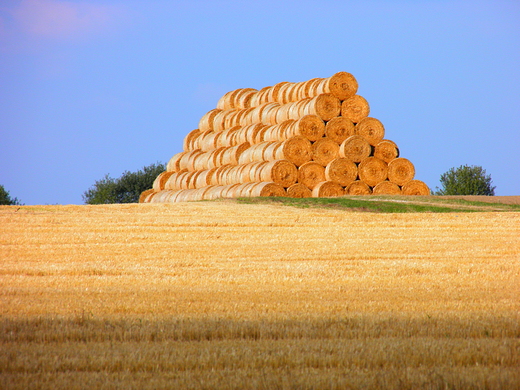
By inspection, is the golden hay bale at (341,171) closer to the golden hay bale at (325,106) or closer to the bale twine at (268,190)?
the bale twine at (268,190)

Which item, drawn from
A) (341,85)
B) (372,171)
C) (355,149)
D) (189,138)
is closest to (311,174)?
(355,149)

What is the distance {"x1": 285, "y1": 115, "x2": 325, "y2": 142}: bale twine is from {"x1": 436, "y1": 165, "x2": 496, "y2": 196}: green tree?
23330 millimetres

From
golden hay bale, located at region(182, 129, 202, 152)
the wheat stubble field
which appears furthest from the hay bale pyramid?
the wheat stubble field

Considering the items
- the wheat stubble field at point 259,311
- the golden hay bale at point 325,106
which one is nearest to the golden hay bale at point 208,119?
the golden hay bale at point 325,106

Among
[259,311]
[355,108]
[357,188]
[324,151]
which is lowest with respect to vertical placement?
[259,311]

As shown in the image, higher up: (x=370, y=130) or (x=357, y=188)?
(x=370, y=130)

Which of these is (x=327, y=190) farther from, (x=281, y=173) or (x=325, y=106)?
(x=325, y=106)

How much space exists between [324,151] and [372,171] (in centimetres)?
212

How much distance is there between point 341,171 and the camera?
2780cm

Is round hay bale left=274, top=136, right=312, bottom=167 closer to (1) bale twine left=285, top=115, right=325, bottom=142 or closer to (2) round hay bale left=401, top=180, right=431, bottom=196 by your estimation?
(1) bale twine left=285, top=115, right=325, bottom=142

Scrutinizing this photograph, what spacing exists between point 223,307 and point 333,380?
9.05 feet

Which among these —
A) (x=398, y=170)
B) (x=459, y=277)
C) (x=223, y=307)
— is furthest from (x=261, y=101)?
(x=223, y=307)

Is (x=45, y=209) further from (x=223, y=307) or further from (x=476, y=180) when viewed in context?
(x=476, y=180)

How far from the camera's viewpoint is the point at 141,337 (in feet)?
19.1
